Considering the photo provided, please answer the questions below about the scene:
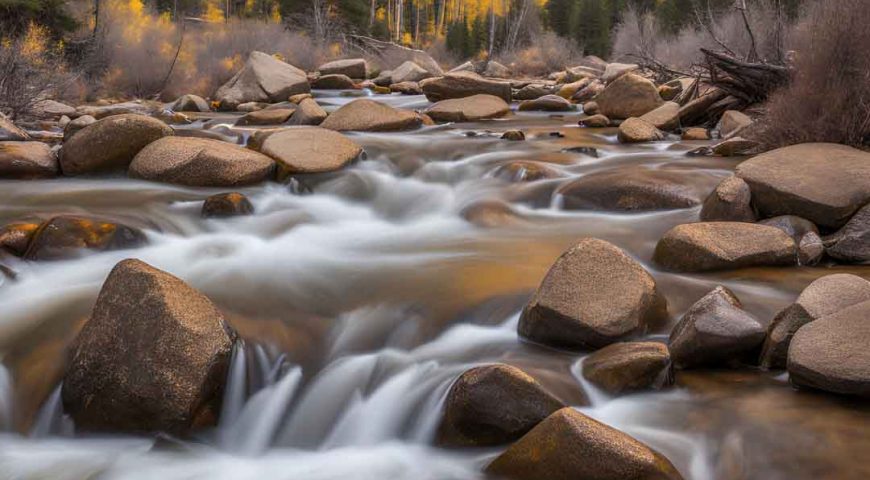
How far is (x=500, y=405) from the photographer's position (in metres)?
3.09

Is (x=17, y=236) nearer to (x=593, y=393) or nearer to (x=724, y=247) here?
(x=593, y=393)

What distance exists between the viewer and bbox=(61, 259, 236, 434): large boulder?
10.8 ft

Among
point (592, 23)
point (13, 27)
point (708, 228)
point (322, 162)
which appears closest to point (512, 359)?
point (708, 228)

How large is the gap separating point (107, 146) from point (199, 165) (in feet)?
3.23

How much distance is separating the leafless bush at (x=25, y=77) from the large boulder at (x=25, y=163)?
142 inches

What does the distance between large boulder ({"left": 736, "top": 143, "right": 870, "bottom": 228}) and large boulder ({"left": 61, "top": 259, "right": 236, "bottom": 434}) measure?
3.93m

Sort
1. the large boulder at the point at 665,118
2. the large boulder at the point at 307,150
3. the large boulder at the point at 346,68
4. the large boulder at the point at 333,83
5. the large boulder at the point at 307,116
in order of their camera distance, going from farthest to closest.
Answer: the large boulder at the point at 346,68 → the large boulder at the point at 333,83 → the large boulder at the point at 307,116 → the large boulder at the point at 665,118 → the large boulder at the point at 307,150

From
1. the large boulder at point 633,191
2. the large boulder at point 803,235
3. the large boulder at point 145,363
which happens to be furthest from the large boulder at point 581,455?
the large boulder at point 633,191

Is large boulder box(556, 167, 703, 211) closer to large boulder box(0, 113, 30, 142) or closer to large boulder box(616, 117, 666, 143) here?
large boulder box(616, 117, 666, 143)

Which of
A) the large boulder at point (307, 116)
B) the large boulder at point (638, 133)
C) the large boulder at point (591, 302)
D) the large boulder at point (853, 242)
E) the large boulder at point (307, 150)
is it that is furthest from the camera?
the large boulder at point (307, 116)

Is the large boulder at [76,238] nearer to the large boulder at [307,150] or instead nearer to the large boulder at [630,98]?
the large boulder at [307,150]

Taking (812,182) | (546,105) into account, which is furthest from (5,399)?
(546,105)

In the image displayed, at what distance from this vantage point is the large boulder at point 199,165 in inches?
263

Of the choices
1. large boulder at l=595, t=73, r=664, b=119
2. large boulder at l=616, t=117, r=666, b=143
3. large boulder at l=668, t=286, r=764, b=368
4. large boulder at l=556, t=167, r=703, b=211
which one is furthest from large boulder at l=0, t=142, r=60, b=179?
large boulder at l=595, t=73, r=664, b=119
